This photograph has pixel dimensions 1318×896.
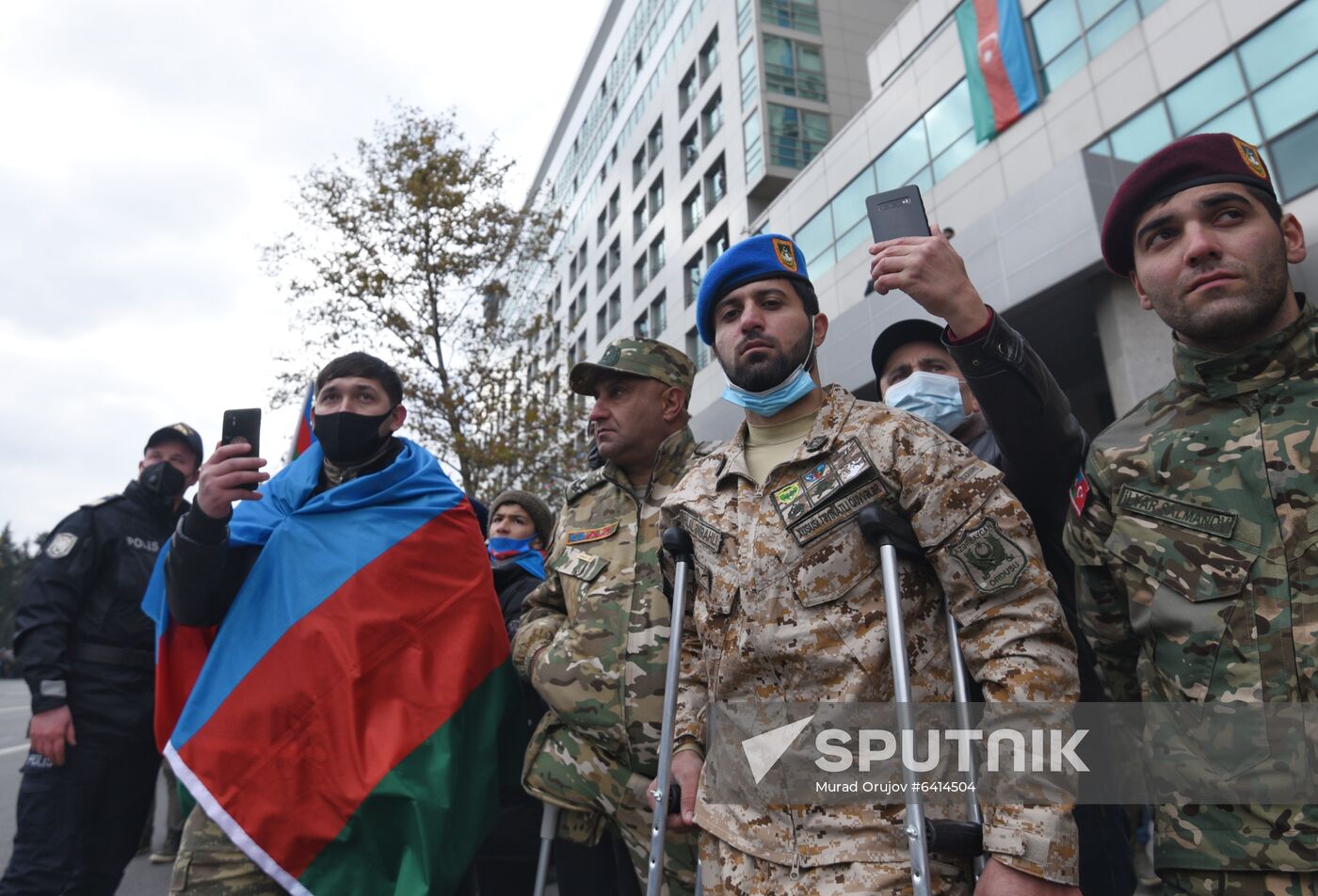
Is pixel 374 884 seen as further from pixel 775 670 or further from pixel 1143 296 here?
pixel 1143 296

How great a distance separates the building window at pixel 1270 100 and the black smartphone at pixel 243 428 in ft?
35.0

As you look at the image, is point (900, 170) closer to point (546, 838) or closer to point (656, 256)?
point (656, 256)

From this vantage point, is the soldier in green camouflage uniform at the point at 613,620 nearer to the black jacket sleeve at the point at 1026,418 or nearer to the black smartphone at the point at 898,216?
the black jacket sleeve at the point at 1026,418

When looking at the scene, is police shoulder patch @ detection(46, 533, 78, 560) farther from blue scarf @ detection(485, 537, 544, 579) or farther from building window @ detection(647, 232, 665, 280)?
building window @ detection(647, 232, 665, 280)

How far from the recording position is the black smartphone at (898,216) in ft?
6.00

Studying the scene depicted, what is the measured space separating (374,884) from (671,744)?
4.33ft

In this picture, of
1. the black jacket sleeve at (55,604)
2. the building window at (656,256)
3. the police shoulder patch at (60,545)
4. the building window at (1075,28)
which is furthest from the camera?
the building window at (656,256)

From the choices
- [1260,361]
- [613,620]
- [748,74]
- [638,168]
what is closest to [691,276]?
[748,74]

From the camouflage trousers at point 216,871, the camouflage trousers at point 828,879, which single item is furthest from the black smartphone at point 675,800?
the camouflage trousers at point 216,871

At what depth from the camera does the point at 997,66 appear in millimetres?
13609

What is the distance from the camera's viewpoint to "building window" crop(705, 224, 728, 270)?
2384cm

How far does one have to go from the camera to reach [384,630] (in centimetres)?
281

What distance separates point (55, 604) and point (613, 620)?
2.62 metres

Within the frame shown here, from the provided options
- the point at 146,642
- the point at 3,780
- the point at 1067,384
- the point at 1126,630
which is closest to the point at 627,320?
the point at 1067,384
